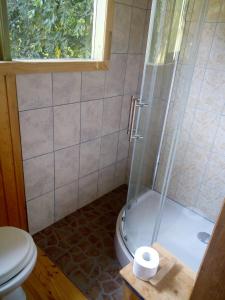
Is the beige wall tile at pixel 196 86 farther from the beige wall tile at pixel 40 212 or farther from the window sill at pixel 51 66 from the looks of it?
the beige wall tile at pixel 40 212

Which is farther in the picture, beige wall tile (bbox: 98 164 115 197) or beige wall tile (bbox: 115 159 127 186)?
beige wall tile (bbox: 115 159 127 186)

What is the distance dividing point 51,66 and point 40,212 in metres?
1.16

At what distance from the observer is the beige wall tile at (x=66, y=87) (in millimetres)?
1673

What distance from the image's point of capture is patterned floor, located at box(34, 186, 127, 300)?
1670 millimetres

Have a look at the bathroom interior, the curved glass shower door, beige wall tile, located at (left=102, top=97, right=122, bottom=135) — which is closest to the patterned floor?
the bathroom interior

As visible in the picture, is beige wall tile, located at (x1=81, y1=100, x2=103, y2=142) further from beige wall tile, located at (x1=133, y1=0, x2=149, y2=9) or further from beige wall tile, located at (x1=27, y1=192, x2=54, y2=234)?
beige wall tile, located at (x1=133, y1=0, x2=149, y2=9)

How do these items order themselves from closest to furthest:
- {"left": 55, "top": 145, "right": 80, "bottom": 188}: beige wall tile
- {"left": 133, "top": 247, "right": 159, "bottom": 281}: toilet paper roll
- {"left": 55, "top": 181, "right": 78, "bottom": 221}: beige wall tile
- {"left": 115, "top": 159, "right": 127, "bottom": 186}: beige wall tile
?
{"left": 133, "top": 247, "right": 159, "bottom": 281}: toilet paper roll, {"left": 55, "top": 145, "right": 80, "bottom": 188}: beige wall tile, {"left": 55, "top": 181, "right": 78, "bottom": 221}: beige wall tile, {"left": 115, "top": 159, "right": 127, "bottom": 186}: beige wall tile

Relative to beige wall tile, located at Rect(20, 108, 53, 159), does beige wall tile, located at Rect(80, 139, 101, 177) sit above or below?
below

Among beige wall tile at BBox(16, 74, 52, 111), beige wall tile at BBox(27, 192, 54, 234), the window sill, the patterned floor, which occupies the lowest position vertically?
the patterned floor

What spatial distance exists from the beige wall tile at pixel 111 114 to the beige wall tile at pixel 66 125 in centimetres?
30

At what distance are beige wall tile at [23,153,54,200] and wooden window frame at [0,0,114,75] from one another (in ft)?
2.07

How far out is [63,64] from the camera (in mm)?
1620

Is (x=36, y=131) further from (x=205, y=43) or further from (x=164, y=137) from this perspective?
(x=205, y=43)

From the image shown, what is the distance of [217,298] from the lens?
2.31 ft
